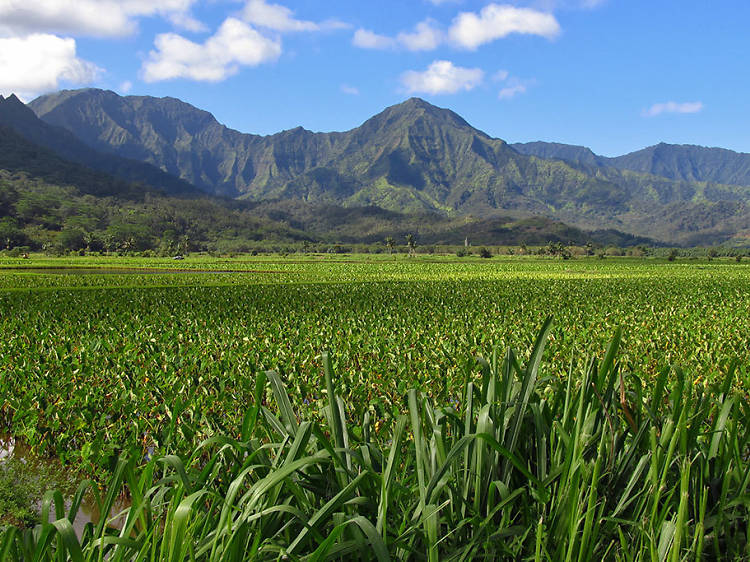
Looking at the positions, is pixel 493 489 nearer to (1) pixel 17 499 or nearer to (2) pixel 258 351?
(1) pixel 17 499

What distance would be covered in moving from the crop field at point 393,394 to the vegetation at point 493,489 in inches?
0.9

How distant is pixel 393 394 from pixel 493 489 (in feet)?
27.0

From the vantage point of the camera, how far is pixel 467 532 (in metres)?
3.24

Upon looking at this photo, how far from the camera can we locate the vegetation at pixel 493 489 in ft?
9.27

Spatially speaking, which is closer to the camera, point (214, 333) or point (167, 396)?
point (167, 396)

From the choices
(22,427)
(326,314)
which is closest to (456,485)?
(22,427)

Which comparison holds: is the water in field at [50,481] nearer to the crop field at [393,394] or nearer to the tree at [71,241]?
the crop field at [393,394]

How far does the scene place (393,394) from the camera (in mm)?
11273

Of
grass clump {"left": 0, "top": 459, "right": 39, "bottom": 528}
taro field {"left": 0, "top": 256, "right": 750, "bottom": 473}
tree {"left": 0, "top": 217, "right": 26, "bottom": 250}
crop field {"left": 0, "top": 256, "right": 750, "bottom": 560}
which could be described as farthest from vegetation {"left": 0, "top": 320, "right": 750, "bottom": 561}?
tree {"left": 0, "top": 217, "right": 26, "bottom": 250}

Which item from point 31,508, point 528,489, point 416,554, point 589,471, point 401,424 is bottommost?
point 31,508

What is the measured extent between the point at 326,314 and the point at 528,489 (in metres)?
21.1

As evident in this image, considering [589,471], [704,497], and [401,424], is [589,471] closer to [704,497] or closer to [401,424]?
[704,497]

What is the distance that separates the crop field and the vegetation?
2 cm

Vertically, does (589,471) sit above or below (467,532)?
above
